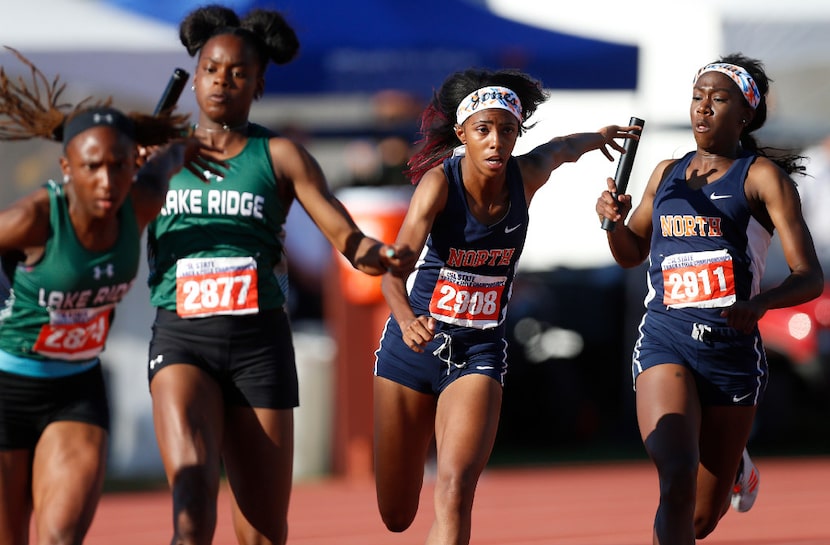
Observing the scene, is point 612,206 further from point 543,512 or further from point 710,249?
point 543,512

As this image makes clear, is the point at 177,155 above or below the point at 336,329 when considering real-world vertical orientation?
above

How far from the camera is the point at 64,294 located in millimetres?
4980

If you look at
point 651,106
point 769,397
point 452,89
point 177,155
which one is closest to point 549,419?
point 769,397

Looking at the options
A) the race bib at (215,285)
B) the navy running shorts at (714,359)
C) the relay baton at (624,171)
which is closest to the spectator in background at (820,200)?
the relay baton at (624,171)

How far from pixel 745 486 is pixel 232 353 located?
290 cm

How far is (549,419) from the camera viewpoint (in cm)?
1341

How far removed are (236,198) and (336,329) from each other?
6.20 metres

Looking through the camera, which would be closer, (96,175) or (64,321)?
(96,175)

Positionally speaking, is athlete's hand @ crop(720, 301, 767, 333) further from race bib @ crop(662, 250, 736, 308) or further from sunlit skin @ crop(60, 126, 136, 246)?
sunlit skin @ crop(60, 126, 136, 246)

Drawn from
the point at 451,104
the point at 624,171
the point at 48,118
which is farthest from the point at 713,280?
the point at 48,118

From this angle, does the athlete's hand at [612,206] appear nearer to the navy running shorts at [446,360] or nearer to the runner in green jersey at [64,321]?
the navy running shorts at [446,360]

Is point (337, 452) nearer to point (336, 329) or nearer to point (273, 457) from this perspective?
point (336, 329)

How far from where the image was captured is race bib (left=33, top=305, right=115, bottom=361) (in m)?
5.03

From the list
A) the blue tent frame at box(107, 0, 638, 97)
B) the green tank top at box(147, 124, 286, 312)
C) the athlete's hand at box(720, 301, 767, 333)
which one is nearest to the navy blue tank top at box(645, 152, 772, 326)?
the athlete's hand at box(720, 301, 767, 333)
